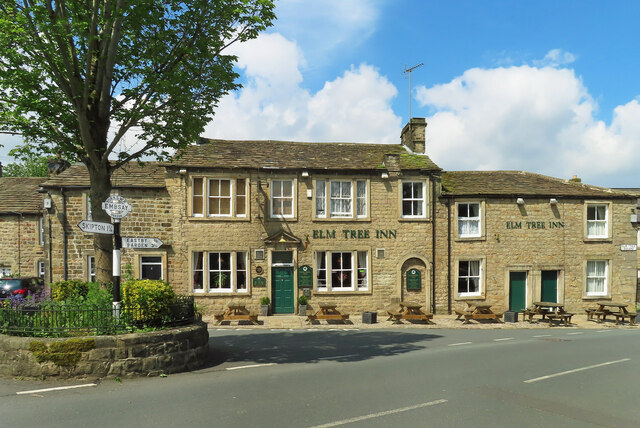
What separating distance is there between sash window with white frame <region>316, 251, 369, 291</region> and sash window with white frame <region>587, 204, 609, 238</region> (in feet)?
36.9

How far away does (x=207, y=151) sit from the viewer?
20156mm

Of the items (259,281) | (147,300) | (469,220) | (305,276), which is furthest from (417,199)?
(147,300)

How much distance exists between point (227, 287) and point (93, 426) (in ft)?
44.3

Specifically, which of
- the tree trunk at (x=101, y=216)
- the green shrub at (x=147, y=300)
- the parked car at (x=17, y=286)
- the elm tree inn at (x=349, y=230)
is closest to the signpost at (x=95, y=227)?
the tree trunk at (x=101, y=216)

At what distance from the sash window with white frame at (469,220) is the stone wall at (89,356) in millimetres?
15388

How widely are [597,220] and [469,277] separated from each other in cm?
717

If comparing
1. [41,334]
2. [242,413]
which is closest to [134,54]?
[41,334]

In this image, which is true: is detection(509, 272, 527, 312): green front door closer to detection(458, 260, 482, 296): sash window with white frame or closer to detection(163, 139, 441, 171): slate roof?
detection(458, 260, 482, 296): sash window with white frame

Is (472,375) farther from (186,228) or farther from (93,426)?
(186,228)

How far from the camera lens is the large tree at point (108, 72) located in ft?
29.5

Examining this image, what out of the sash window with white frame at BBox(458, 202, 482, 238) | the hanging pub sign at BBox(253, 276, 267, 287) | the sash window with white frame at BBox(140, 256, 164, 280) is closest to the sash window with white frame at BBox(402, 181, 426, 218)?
the sash window with white frame at BBox(458, 202, 482, 238)

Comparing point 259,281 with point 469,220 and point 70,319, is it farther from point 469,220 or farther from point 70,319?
point 70,319

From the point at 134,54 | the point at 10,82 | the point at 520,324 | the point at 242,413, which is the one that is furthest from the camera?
the point at 520,324

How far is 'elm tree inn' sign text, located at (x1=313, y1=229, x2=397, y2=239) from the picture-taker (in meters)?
19.7
